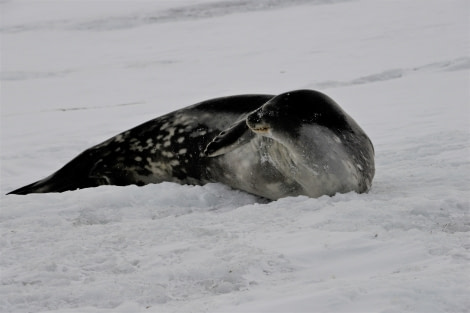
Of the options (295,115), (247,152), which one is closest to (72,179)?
(247,152)

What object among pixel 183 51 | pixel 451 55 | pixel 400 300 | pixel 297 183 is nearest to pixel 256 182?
pixel 297 183

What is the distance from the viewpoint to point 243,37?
39.1 feet

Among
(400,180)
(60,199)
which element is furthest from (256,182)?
(60,199)

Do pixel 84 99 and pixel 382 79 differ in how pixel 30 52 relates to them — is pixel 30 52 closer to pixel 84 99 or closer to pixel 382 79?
pixel 84 99

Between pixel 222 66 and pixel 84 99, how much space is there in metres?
2.22

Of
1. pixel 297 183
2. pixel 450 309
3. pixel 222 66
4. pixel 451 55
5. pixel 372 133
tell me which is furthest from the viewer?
pixel 222 66

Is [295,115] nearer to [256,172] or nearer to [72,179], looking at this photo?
[256,172]

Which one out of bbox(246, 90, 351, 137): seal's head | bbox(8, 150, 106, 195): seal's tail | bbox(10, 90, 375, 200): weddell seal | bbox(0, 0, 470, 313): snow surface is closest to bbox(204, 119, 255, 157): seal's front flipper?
bbox(10, 90, 375, 200): weddell seal

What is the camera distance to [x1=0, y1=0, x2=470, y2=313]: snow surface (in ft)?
6.68

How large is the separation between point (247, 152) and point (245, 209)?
648 mm

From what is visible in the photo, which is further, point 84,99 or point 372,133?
point 84,99

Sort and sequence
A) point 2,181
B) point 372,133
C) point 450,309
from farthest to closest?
point 372,133, point 2,181, point 450,309

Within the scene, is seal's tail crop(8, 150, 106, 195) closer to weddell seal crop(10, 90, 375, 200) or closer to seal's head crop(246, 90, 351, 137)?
weddell seal crop(10, 90, 375, 200)

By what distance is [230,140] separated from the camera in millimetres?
3445
